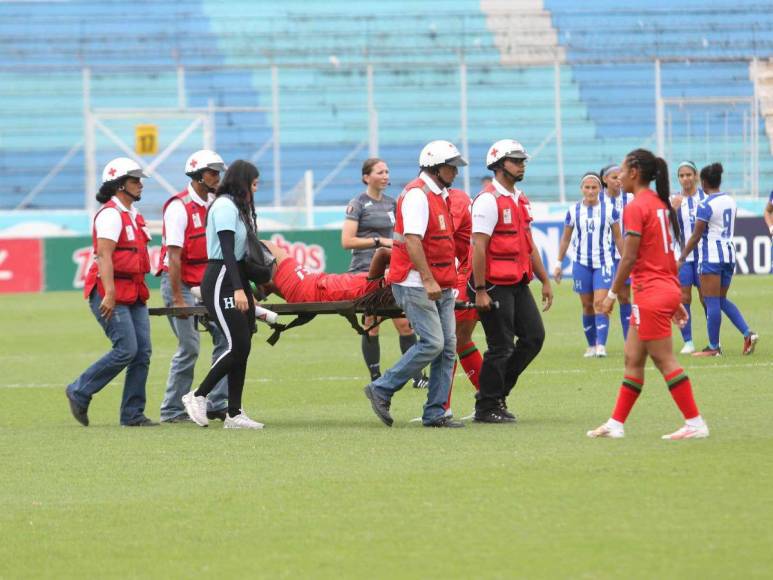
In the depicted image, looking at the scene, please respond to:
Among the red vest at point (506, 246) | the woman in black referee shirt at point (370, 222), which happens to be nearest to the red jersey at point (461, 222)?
the red vest at point (506, 246)

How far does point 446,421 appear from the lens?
418 inches

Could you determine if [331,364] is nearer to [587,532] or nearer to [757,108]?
[587,532]

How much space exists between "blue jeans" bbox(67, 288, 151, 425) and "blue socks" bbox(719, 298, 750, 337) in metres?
6.66

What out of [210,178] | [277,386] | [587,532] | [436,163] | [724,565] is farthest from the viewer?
[277,386]

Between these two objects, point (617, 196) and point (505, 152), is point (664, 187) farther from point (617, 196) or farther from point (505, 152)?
point (617, 196)

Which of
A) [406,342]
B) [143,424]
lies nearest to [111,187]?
[143,424]

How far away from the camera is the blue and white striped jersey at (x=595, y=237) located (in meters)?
16.3

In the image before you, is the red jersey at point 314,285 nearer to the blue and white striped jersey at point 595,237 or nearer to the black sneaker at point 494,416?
the black sneaker at point 494,416

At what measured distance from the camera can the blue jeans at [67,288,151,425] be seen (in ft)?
36.9

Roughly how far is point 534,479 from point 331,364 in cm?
816

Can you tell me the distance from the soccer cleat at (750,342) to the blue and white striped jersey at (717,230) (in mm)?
881

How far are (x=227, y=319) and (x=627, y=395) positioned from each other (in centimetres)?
295

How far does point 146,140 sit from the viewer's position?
32.2 metres

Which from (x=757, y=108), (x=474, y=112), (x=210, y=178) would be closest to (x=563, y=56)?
(x=474, y=112)
